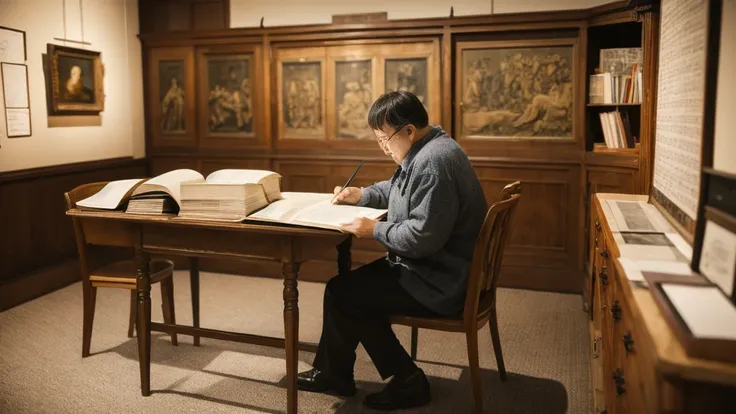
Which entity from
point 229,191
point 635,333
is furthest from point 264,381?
point 635,333

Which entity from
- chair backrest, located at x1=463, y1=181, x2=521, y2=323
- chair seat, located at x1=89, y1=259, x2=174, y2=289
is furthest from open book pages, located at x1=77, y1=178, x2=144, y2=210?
chair backrest, located at x1=463, y1=181, x2=521, y2=323

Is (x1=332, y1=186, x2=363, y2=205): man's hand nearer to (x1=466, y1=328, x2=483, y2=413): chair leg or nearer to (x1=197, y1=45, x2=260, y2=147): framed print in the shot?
(x1=466, y1=328, x2=483, y2=413): chair leg

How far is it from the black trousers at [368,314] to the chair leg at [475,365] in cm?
19

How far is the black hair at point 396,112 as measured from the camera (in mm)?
2732

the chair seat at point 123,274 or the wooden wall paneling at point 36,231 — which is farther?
the wooden wall paneling at point 36,231

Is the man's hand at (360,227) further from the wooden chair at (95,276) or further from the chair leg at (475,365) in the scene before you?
the wooden chair at (95,276)

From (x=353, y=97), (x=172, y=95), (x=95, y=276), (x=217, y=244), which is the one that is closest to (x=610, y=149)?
(x=353, y=97)

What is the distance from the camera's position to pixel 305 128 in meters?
5.49

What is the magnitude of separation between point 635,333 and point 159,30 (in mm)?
5378

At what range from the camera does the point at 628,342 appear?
1.66 meters

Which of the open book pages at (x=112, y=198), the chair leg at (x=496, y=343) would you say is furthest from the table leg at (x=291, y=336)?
the chair leg at (x=496, y=343)

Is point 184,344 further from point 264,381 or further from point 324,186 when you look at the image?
point 324,186

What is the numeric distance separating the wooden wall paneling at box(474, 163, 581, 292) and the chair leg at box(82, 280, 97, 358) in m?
2.93

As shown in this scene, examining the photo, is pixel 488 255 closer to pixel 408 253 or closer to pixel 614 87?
pixel 408 253
